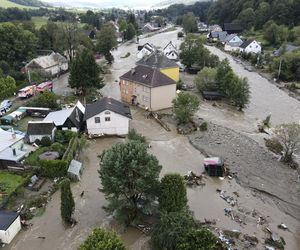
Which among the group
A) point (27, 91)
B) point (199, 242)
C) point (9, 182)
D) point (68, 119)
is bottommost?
point (27, 91)

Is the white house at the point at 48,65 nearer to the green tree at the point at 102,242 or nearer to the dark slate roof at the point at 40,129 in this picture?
the dark slate roof at the point at 40,129

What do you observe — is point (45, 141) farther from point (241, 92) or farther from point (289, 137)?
point (241, 92)

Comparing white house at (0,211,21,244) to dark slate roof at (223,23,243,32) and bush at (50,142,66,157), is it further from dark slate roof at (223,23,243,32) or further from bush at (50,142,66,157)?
dark slate roof at (223,23,243,32)

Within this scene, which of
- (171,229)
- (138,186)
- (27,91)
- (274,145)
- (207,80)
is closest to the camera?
(171,229)

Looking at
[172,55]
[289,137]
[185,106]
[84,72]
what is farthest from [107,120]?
[172,55]

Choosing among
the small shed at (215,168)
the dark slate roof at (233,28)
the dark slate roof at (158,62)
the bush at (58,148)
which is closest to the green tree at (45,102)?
the bush at (58,148)

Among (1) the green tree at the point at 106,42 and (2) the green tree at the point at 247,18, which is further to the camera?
(2) the green tree at the point at 247,18

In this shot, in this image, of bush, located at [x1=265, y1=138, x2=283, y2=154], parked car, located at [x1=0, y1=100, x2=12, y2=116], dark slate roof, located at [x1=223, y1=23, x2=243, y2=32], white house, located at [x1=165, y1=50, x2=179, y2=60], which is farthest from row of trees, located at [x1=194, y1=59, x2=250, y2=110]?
dark slate roof, located at [x1=223, y1=23, x2=243, y2=32]
